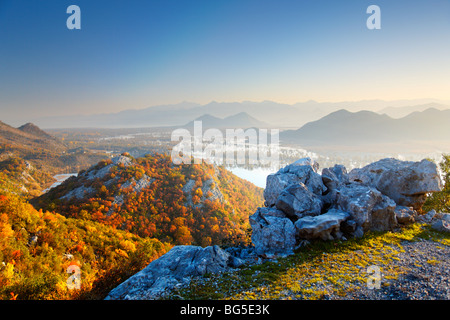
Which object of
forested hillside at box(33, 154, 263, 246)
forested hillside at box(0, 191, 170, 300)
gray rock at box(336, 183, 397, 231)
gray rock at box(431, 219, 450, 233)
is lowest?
forested hillside at box(33, 154, 263, 246)

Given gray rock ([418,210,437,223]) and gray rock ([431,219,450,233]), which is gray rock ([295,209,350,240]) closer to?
gray rock ([431,219,450,233])

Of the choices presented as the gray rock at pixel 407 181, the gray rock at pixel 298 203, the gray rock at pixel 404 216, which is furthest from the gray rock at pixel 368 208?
the gray rock at pixel 407 181

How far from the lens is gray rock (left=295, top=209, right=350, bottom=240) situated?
11.9 metres

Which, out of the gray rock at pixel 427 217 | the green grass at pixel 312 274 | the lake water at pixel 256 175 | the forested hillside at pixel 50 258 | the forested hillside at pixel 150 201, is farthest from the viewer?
the lake water at pixel 256 175

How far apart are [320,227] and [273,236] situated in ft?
10.0

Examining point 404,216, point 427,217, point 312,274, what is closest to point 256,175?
point 427,217

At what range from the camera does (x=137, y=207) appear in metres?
55.5

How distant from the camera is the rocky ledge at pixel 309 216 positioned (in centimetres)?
1012

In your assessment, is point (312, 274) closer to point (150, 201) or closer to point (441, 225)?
point (441, 225)

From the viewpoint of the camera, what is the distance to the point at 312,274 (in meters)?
9.21

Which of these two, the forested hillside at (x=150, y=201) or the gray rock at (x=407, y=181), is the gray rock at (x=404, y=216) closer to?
the gray rock at (x=407, y=181)

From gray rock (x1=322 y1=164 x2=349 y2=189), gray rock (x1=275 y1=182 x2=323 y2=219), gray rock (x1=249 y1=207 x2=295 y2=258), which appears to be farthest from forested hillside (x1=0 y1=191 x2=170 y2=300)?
gray rock (x1=322 y1=164 x2=349 y2=189)

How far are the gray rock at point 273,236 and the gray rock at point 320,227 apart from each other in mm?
626
